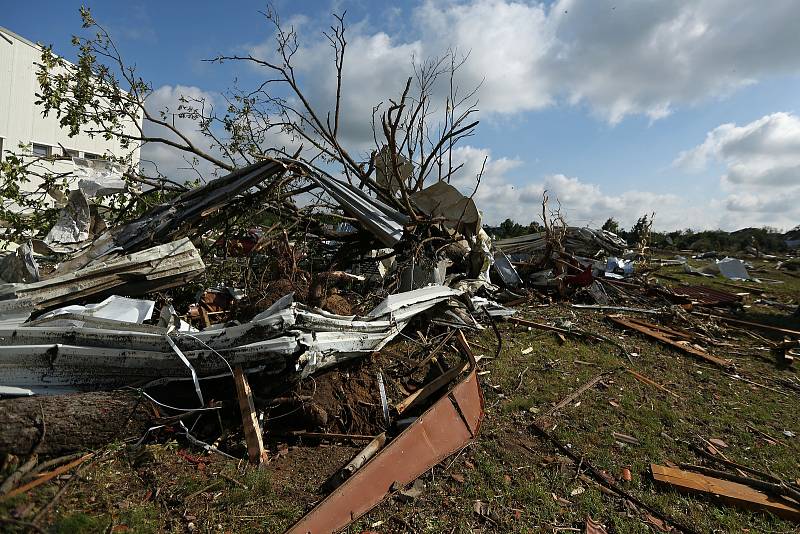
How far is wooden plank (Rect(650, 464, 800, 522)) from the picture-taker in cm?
291

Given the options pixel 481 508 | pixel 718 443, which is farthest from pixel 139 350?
pixel 718 443

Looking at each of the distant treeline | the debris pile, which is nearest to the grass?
the debris pile

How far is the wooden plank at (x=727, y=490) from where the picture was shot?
2.91 meters

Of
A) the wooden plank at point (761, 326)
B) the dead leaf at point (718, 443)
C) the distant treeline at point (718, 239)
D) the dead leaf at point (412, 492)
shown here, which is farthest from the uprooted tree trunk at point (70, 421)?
the distant treeline at point (718, 239)

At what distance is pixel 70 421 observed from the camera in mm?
2645

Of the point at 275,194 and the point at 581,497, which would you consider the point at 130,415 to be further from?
the point at 275,194

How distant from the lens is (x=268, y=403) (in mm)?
3248

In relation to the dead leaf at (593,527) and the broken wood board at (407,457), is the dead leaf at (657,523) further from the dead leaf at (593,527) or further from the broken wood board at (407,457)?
Result: the broken wood board at (407,457)

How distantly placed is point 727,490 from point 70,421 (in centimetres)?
428

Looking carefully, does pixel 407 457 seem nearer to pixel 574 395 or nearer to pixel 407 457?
pixel 407 457

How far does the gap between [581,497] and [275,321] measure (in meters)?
2.35

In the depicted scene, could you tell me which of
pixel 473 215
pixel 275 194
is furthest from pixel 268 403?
pixel 473 215

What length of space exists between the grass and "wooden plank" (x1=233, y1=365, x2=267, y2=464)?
139 mm

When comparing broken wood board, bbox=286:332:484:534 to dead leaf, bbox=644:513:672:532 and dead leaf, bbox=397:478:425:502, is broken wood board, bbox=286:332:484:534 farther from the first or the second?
dead leaf, bbox=644:513:672:532
